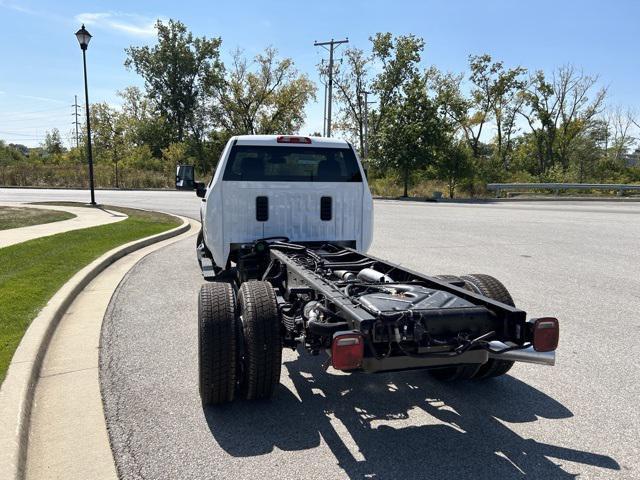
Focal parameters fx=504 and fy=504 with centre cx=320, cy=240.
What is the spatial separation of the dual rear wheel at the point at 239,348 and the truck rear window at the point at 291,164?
2.88 m

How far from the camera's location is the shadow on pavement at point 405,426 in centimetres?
292

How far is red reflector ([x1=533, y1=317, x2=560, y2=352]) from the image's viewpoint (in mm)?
3055

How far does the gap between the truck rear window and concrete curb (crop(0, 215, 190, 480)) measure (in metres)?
2.43

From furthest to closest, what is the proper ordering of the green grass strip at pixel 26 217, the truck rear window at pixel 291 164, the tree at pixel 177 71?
the tree at pixel 177 71 < the green grass strip at pixel 26 217 < the truck rear window at pixel 291 164

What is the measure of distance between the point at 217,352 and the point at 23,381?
1588 millimetres

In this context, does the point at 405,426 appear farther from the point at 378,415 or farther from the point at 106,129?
the point at 106,129

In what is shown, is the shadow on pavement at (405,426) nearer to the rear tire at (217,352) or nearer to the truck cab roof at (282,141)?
the rear tire at (217,352)

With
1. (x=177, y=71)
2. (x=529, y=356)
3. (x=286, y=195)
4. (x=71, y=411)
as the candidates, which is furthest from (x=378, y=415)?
(x=177, y=71)

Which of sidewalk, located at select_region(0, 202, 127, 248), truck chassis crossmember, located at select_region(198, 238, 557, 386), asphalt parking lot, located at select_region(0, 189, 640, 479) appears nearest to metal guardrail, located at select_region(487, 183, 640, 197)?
sidewalk, located at select_region(0, 202, 127, 248)

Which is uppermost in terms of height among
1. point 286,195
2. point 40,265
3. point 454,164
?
point 454,164

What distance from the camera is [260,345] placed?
3.33 meters

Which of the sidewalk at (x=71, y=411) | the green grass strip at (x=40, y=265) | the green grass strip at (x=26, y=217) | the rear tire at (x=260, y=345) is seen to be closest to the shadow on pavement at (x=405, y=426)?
the rear tire at (x=260, y=345)

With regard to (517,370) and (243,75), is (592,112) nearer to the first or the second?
(243,75)

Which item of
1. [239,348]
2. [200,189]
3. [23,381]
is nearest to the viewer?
[239,348]
